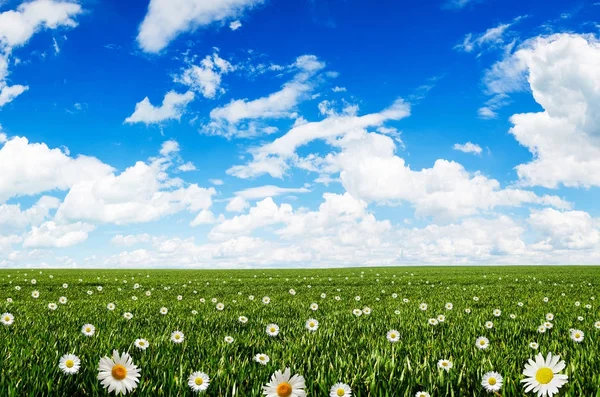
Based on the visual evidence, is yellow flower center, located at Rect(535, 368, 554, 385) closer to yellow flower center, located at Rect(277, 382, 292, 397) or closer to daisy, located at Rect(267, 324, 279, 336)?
yellow flower center, located at Rect(277, 382, 292, 397)

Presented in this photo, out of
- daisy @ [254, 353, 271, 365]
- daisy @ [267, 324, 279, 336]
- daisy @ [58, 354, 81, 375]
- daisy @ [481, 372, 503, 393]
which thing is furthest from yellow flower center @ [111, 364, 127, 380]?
daisy @ [267, 324, 279, 336]

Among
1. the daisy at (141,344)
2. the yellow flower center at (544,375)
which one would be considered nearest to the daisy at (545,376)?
the yellow flower center at (544,375)

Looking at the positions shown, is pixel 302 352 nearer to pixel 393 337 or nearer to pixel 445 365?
pixel 393 337

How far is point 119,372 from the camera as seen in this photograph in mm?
2873

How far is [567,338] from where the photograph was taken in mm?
6301

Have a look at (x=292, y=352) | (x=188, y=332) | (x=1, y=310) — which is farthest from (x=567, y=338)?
(x=1, y=310)

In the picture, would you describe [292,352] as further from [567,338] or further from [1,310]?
[1,310]

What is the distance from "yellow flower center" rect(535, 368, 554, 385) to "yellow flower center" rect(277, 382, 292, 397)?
172 centimetres

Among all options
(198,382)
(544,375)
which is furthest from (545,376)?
(198,382)

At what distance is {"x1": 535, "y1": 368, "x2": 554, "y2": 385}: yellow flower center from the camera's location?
116 inches

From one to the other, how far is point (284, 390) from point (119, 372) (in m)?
1.13

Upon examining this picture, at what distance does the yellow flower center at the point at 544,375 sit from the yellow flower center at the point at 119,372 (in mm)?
2739

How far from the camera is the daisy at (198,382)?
323 centimetres

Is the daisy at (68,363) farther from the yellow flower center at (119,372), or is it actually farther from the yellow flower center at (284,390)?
the yellow flower center at (284,390)
